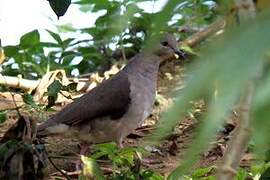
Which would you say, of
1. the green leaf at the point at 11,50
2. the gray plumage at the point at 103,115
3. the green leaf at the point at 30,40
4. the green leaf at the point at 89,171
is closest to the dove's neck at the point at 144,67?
the gray plumage at the point at 103,115

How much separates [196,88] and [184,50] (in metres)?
4.04

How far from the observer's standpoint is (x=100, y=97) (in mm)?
4012

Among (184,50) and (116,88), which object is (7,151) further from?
(184,50)

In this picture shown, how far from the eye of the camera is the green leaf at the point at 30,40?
514 centimetres

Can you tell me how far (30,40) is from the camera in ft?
17.1

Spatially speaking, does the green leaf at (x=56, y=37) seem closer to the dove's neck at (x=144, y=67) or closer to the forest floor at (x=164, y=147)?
the dove's neck at (x=144, y=67)

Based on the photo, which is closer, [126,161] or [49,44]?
[126,161]

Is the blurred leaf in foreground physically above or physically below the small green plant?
above

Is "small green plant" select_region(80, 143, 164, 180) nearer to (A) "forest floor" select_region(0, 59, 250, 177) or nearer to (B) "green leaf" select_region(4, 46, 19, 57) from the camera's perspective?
(A) "forest floor" select_region(0, 59, 250, 177)

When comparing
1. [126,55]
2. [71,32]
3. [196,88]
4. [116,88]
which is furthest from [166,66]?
[196,88]

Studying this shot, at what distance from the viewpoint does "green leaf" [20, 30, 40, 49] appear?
5145 millimetres

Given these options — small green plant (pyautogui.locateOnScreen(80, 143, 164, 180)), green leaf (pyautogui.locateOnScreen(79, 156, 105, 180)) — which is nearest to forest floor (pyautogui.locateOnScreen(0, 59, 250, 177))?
small green plant (pyautogui.locateOnScreen(80, 143, 164, 180))

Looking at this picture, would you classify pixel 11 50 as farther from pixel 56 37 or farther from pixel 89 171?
pixel 89 171

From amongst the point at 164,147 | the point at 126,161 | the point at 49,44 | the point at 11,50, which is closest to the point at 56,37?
the point at 49,44
